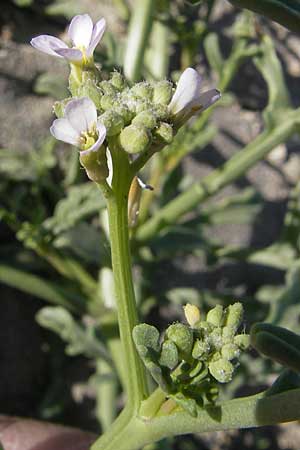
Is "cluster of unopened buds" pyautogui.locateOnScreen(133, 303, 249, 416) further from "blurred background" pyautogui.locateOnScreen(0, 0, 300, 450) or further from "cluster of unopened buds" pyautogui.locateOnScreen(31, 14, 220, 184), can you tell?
"blurred background" pyautogui.locateOnScreen(0, 0, 300, 450)

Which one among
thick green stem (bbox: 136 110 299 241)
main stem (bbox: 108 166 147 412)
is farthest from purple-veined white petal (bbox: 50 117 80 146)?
thick green stem (bbox: 136 110 299 241)

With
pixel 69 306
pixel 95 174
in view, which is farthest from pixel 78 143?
pixel 69 306

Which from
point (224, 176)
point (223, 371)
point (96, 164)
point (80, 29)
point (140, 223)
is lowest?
point (140, 223)

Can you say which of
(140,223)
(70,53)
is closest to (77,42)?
(70,53)

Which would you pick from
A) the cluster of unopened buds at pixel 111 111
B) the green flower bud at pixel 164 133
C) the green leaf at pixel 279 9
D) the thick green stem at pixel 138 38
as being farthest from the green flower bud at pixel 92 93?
the thick green stem at pixel 138 38

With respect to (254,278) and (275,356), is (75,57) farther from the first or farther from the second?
(254,278)

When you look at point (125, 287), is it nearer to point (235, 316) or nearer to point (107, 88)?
point (235, 316)
